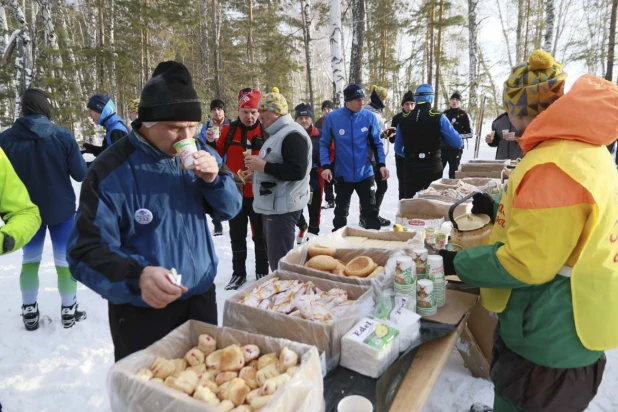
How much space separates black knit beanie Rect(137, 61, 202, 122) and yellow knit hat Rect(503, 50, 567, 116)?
51.4 inches

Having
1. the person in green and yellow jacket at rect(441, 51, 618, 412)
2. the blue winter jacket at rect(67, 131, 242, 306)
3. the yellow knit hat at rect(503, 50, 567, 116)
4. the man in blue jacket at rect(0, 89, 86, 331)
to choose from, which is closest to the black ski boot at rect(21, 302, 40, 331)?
the man in blue jacket at rect(0, 89, 86, 331)

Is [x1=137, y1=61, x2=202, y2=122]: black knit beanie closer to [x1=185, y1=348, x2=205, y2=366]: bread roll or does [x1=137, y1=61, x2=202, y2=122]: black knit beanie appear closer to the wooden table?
[x1=185, y1=348, x2=205, y2=366]: bread roll

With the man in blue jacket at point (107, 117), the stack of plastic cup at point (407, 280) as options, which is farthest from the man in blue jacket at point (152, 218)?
the man in blue jacket at point (107, 117)

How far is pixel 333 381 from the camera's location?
146cm

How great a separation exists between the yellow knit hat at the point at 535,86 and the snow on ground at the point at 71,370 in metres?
1.89

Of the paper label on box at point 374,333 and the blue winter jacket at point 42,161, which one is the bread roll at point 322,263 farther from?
the blue winter jacket at point 42,161

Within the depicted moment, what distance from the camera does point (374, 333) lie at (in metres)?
1.53

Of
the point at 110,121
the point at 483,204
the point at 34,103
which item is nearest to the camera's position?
the point at 483,204

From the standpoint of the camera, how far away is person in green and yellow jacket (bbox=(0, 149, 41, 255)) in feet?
6.03

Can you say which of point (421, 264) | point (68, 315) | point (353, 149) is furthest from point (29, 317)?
point (353, 149)

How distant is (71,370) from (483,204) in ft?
10.00

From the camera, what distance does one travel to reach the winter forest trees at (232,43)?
11773mm

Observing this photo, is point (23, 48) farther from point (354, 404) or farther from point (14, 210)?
point (354, 404)

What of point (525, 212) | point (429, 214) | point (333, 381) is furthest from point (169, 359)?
point (429, 214)
